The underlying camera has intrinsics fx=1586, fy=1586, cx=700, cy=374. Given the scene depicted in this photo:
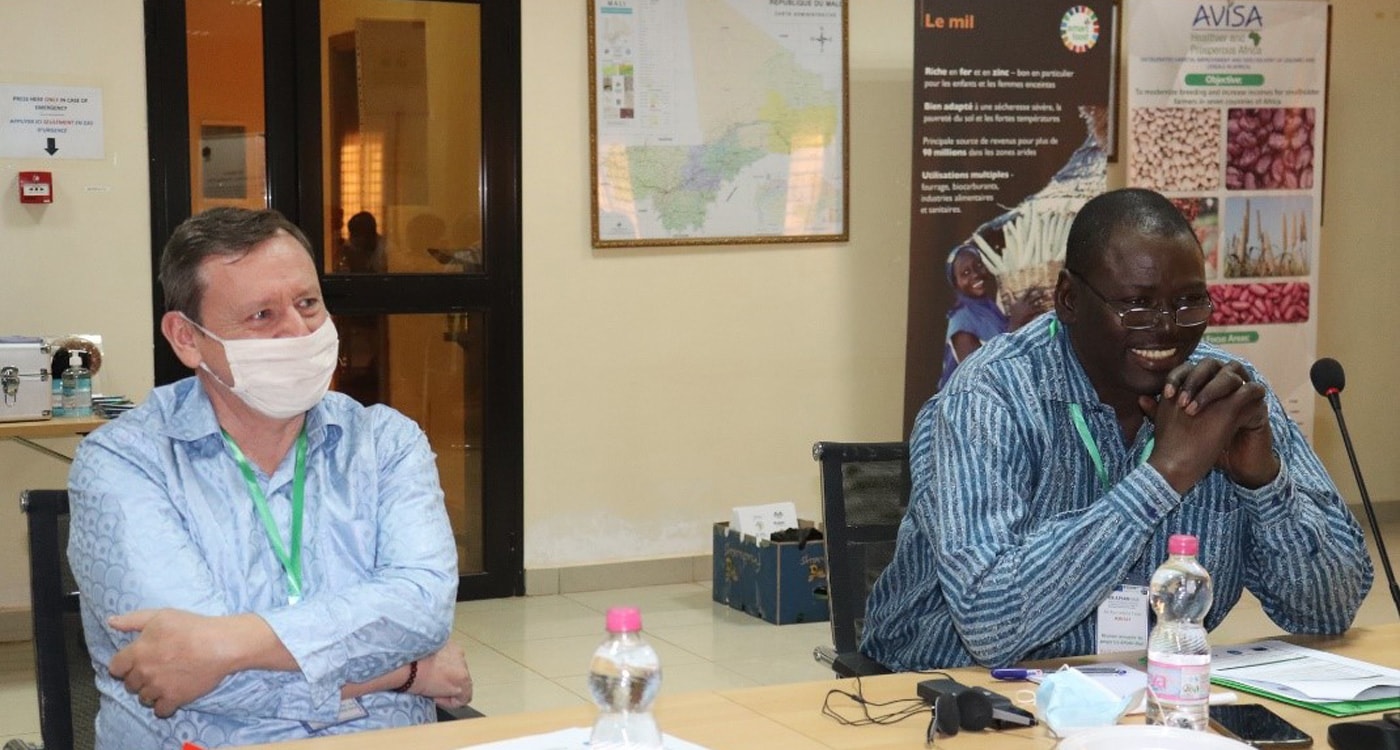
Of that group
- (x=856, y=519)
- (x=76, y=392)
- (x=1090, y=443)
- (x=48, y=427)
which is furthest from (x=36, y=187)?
(x=1090, y=443)

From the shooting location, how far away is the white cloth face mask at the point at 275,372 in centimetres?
225

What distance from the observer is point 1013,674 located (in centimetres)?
214

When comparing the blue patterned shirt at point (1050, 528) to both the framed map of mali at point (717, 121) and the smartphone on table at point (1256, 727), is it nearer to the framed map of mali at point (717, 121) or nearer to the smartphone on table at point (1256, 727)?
the smartphone on table at point (1256, 727)

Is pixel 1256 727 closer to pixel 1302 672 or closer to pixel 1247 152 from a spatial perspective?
pixel 1302 672

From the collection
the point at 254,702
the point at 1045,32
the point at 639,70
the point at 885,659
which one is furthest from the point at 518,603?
the point at 254,702

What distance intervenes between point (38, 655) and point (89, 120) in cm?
354

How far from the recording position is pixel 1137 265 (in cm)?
240

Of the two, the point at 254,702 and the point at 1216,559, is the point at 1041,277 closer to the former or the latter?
the point at 1216,559

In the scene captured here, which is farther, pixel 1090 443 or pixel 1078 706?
pixel 1090 443

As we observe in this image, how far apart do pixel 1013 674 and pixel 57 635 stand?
1.29m

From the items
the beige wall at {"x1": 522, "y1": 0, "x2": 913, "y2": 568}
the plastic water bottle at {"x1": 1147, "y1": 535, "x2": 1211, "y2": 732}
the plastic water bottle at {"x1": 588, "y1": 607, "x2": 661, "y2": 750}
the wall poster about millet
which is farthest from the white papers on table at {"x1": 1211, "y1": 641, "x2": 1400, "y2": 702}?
the beige wall at {"x1": 522, "y1": 0, "x2": 913, "y2": 568}

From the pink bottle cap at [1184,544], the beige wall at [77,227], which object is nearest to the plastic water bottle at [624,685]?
the pink bottle cap at [1184,544]

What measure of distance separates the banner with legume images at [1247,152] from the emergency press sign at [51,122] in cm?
412

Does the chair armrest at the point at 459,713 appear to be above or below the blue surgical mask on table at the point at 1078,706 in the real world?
below
